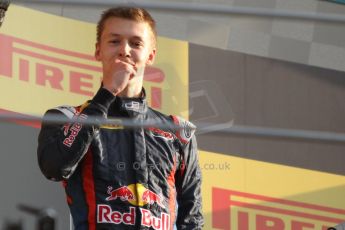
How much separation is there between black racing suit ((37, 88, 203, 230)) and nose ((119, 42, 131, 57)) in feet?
0.31

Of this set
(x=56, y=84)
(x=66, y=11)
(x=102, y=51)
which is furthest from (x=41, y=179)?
(x=102, y=51)

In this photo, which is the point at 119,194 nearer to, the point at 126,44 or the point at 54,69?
the point at 126,44

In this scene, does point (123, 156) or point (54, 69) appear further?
point (54, 69)

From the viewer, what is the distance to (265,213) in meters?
2.92

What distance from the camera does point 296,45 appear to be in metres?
3.17

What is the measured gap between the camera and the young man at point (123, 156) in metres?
2.18

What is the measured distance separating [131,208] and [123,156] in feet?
0.35

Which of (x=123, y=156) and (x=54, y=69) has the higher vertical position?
(x=54, y=69)

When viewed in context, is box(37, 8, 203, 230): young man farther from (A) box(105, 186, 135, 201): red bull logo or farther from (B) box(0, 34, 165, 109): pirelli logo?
(B) box(0, 34, 165, 109): pirelli logo

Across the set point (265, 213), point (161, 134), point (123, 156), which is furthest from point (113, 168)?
point (265, 213)

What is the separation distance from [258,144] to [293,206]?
0.20m

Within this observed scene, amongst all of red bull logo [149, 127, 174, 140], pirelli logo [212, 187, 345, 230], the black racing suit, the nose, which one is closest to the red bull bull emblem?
the black racing suit

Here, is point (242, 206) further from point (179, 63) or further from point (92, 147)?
point (92, 147)

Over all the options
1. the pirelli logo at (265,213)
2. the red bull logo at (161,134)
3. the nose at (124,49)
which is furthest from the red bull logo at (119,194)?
the pirelli logo at (265,213)
